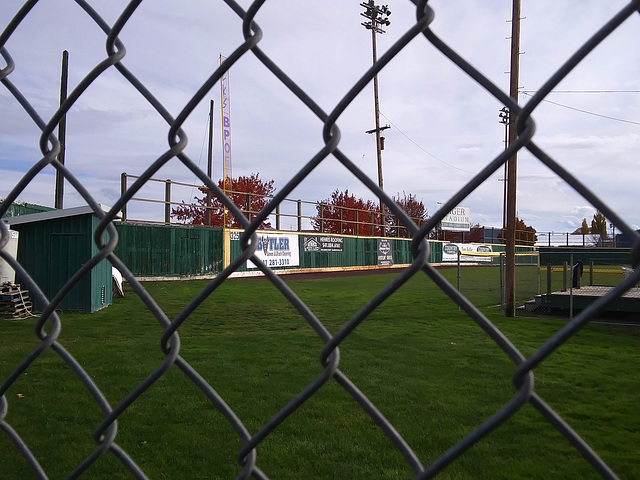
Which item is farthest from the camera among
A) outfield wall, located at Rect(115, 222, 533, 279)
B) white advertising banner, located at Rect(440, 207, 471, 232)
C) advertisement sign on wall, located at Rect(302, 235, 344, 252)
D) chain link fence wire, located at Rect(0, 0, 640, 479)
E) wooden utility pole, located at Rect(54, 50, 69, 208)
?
white advertising banner, located at Rect(440, 207, 471, 232)

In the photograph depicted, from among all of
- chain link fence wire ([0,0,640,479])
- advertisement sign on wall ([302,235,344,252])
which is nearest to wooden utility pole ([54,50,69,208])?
advertisement sign on wall ([302,235,344,252])

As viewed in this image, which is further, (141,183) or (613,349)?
(613,349)

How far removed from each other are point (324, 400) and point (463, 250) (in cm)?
3811

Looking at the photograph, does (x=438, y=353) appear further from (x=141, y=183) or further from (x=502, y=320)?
(x=141, y=183)

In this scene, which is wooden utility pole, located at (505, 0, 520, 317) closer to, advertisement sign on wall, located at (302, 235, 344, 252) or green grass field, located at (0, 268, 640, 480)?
green grass field, located at (0, 268, 640, 480)

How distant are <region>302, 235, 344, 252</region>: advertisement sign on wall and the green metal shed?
14893 mm

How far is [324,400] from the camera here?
16.1 ft

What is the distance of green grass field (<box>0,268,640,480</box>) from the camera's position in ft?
11.9

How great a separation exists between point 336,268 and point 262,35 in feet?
88.7

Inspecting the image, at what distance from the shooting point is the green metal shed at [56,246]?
439 inches

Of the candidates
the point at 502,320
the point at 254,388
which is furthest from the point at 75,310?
the point at 502,320

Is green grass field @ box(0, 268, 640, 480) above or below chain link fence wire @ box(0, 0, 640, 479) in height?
below

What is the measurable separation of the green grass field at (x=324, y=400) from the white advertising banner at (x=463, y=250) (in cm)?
3020

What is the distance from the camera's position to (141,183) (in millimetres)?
1109
